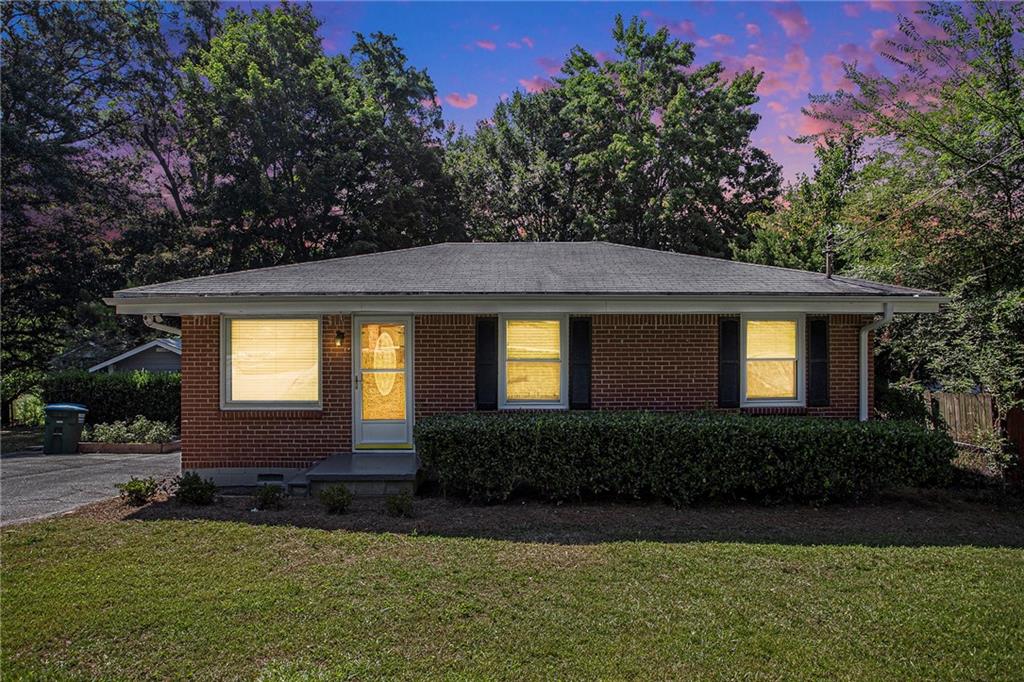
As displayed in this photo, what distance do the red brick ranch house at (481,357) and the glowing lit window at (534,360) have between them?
2 cm

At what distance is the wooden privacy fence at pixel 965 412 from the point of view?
910cm

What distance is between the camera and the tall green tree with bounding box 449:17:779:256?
76.7 ft

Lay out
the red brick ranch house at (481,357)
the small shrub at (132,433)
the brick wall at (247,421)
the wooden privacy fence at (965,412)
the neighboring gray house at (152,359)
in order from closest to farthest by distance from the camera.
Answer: the red brick ranch house at (481,357) → the brick wall at (247,421) → the wooden privacy fence at (965,412) → the small shrub at (132,433) → the neighboring gray house at (152,359)

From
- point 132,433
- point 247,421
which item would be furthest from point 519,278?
point 132,433

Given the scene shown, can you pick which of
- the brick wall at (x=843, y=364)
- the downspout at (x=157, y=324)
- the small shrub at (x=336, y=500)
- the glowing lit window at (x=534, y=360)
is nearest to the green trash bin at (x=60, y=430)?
the downspout at (x=157, y=324)

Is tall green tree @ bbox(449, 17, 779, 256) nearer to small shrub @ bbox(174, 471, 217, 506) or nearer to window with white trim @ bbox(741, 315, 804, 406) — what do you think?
window with white trim @ bbox(741, 315, 804, 406)

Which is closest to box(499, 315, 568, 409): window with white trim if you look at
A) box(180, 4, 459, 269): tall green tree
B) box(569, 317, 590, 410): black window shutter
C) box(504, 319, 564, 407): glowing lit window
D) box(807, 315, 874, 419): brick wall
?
box(504, 319, 564, 407): glowing lit window

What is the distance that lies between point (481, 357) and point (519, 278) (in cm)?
→ 137

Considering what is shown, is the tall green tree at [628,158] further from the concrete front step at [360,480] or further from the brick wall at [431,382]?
the concrete front step at [360,480]

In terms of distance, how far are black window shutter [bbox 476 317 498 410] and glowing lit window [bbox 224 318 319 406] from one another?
2451mm

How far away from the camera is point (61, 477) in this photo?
974 centimetres

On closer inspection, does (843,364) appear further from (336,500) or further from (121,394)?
(121,394)

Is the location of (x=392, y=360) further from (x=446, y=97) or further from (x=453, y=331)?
(x=446, y=97)

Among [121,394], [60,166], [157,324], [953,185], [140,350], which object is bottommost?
[121,394]
